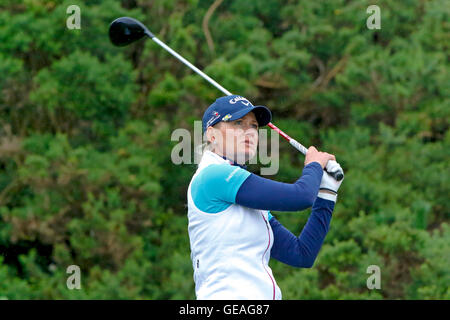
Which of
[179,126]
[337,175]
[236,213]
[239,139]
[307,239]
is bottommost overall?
[307,239]

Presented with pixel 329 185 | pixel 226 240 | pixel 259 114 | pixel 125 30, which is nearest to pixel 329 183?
pixel 329 185

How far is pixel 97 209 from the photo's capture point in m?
9.03

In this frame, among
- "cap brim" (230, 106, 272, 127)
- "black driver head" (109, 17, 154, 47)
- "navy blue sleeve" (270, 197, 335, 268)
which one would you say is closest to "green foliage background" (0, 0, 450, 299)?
"black driver head" (109, 17, 154, 47)

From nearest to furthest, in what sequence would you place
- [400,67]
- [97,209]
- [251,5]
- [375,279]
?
[375,279]
[97,209]
[400,67]
[251,5]

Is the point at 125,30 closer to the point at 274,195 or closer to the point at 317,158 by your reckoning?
the point at 317,158

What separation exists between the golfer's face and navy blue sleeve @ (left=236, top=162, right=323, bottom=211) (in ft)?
0.55

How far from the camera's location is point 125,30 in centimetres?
351

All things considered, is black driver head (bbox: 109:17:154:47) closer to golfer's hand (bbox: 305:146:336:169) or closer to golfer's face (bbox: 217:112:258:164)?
golfer's face (bbox: 217:112:258:164)

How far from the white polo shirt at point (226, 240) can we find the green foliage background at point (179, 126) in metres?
5.09

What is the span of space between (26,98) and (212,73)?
2.58 m

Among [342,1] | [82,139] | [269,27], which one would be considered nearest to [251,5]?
[269,27]

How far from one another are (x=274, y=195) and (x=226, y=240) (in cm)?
21

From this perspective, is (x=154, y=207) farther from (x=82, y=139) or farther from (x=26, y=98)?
(x=26, y=98)

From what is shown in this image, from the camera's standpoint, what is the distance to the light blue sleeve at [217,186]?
7.46 feet
